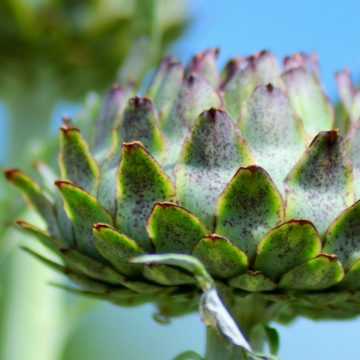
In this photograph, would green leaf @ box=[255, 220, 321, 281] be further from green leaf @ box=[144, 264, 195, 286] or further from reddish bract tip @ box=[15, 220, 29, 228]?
reddish bract tip @ box=[15, 220, 29, 228]

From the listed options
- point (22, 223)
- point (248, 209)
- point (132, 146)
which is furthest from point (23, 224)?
point (248, 209)

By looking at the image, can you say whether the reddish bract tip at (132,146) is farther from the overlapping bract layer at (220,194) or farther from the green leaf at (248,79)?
the green leaf at (248,79)

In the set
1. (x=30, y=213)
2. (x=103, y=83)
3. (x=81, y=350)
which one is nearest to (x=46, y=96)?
(x=103, y=83)

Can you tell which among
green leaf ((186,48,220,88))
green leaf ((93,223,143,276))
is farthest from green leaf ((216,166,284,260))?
green leaf ((186,48,220,88))

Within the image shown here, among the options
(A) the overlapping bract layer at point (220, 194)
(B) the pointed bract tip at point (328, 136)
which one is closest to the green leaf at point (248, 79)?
(A) the overlapping bract layer at point (220, 194)

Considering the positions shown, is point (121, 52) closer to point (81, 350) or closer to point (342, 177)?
point (81, 350)
